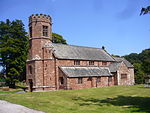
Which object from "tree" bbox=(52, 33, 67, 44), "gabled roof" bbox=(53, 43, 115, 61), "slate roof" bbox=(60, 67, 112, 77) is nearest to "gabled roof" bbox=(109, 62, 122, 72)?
"slate roof" bbox=(60, 67, 112, 77)

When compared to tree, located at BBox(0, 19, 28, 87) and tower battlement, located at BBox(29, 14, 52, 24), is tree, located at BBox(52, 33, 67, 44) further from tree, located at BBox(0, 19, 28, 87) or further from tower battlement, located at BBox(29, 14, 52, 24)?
tower battlement, located at BBox(29, 14, 52, 24)

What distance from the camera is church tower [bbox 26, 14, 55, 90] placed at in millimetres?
34094

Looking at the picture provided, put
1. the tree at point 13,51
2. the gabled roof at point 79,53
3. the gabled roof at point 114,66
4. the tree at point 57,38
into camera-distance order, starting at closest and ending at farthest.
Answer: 1. the gabled roof at point 79,53
2. the gabled roof at point 114,66
3. the tree at point 13,51
4. the tree at point 57,38

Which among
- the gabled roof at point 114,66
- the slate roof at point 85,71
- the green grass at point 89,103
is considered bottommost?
the green grass at point 89,103

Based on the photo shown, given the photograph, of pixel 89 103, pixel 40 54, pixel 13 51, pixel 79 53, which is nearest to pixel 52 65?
pixel 40 54

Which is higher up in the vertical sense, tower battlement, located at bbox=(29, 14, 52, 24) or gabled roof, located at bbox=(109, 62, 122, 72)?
tower battlement, located at bbox=(29, 14, 52, 24)

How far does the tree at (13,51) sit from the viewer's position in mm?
44597

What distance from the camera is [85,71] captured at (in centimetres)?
3862

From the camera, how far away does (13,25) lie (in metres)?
48.2

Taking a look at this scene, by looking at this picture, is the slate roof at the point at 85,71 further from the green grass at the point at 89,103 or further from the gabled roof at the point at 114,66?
the green grass at the point at 89,103

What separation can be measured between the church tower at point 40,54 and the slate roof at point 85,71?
3.43m

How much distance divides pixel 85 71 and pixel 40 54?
36.1ft

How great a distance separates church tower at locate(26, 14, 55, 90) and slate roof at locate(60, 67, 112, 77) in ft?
11.3

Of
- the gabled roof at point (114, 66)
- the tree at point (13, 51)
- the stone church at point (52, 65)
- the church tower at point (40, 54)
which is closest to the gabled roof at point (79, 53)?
the stone church at point (52, 65)
